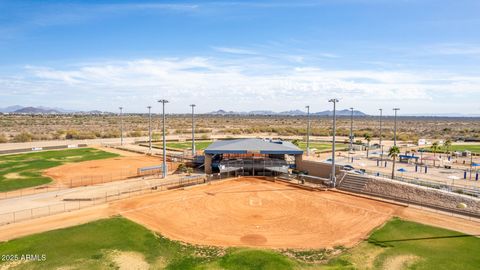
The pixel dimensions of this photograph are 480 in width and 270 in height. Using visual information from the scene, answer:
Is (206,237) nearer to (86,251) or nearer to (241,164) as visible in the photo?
(86,251)

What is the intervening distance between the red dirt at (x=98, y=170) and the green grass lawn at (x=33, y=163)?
2.47 metres

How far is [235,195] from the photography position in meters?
40.2

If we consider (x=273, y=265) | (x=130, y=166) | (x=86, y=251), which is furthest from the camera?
A: (x=130, y=166)

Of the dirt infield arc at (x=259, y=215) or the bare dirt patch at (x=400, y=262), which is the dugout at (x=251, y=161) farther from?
the bare dirt patch at (x=400, y=262)

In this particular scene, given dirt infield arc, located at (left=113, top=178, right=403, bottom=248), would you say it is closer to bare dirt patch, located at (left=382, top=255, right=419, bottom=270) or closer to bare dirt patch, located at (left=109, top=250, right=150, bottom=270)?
bare dirt patch, located at (left=382, top=255, right=419, bottom=270)

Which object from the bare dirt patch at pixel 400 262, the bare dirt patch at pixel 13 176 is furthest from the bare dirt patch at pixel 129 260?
the bare dirt patch at pixel 13 176

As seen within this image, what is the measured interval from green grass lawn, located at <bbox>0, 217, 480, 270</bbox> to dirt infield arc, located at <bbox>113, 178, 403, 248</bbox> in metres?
1.76

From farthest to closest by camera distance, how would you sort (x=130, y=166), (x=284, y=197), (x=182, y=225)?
(x=130, y=166) < (x=284, y=197) < (x=182, y=225)

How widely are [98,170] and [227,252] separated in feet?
129

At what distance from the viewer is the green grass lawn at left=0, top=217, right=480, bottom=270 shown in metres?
22.3

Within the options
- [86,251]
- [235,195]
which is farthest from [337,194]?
[86,251]

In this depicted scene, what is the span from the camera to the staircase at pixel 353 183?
139 ft

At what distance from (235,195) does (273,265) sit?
60.2 ft

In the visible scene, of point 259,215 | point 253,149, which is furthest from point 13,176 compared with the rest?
point 259,215
